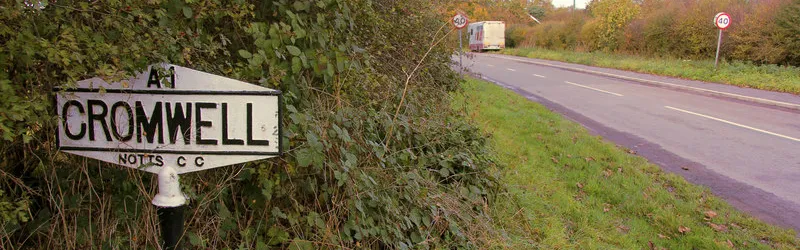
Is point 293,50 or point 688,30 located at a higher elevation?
point 688,30

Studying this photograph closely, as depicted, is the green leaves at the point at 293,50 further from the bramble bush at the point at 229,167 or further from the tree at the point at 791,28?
the tree at the point at 791,28

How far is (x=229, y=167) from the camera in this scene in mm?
2520

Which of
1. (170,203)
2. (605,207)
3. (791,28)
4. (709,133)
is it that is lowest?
(605,207)

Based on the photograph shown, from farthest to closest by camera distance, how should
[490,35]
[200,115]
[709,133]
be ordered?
[490,35] → [709,133] → [200,115]

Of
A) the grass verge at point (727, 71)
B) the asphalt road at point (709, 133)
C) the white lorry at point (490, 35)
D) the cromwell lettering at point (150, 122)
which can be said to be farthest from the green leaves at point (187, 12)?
the white lorry at point (490, 35)

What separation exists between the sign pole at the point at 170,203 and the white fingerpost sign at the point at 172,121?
4cm

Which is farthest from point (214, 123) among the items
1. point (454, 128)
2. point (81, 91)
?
point (454, 128)

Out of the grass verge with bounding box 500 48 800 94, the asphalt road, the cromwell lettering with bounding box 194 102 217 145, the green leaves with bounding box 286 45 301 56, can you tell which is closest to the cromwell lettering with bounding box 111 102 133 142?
the cromwell lettering with bounding box 194 102 217 145

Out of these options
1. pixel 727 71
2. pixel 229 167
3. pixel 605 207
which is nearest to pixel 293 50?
pixel 229 167

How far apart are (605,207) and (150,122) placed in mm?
4917

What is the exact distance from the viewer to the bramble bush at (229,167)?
184cm

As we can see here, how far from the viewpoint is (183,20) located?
95.0 inches

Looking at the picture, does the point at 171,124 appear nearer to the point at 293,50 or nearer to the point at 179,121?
the point at 179,121

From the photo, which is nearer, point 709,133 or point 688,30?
point 709,133
